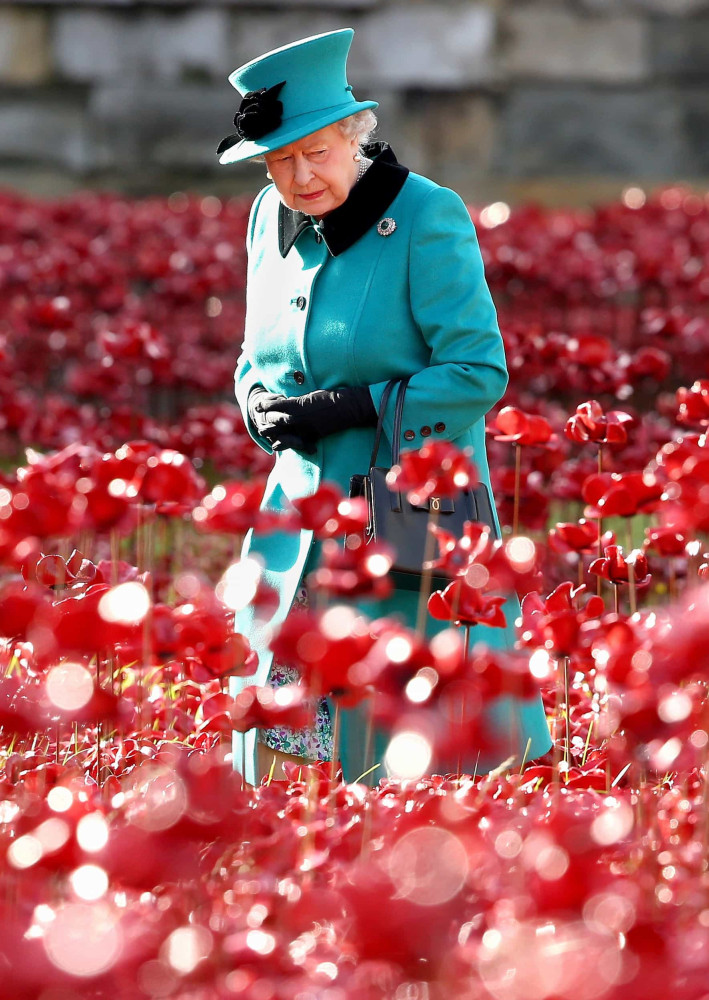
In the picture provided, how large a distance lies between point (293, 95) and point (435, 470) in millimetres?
938

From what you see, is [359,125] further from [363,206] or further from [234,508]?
[234,508]

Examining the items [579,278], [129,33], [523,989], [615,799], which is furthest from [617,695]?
[129,33]

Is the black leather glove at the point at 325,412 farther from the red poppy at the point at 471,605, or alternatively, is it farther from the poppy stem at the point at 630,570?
the red poppy at the point at 471,605

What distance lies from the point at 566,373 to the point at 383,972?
10.4ft

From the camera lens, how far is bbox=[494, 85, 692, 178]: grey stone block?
1449 centimetres

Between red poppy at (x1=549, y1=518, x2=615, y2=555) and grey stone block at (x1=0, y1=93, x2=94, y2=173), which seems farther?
grey stone block at (x1=0, y1=93, x2=94, y2=173)

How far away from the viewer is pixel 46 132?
14156 mm

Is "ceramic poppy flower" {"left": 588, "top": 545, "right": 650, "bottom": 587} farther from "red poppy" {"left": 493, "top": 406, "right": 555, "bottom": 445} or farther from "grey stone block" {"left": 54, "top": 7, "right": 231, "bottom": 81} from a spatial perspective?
"grey stone block" {"left": 54, "top": 7, "right": 231, "bottom": 81}

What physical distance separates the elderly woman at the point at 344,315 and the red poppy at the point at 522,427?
0.20 feet

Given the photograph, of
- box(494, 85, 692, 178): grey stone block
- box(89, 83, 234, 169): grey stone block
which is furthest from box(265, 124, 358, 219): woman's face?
box(494, 85, 692, 178): grey stone block

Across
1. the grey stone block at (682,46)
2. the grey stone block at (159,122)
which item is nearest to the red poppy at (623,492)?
the grey stone block at (159,122)

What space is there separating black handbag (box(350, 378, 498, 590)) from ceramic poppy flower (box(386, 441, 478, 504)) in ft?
2.00

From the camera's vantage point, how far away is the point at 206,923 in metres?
1.56

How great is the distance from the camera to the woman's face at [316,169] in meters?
2.59
